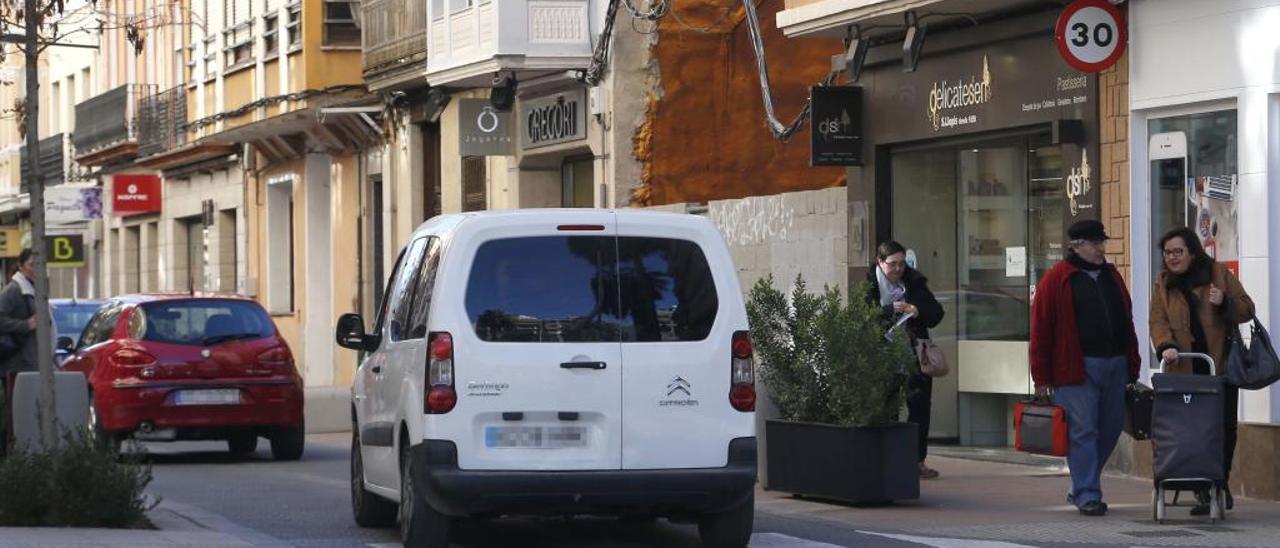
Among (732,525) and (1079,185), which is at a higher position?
(1079,185)

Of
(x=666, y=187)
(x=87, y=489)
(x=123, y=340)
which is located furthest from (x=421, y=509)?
(x=666, y=187)

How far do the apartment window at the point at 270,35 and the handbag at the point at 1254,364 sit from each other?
23782 mm

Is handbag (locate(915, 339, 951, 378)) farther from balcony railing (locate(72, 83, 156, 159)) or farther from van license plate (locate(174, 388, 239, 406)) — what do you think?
balcony railing (locate(72, 83, 156, 159))

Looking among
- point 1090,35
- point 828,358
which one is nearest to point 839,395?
point 828,358

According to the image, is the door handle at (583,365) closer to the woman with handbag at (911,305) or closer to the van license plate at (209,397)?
the woman with handbag at (911,305)

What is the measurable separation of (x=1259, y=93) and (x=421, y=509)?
22.8 ft

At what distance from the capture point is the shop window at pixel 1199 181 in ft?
52.3

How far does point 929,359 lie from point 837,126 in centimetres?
547

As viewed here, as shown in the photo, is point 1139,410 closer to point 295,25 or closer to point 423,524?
point 423,524

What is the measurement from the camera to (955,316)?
786 inches

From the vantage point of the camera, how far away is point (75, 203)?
47.3 metres

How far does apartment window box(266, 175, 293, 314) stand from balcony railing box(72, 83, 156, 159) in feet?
19.3

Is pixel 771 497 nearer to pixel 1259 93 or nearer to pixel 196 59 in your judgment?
pixel 1259 93

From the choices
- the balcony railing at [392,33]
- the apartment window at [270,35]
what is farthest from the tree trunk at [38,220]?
the apartment window at [270,35]
